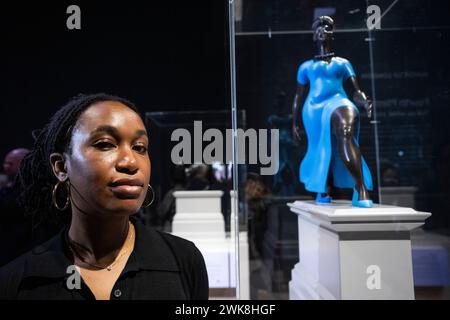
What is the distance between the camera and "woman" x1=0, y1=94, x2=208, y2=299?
0.70 metres

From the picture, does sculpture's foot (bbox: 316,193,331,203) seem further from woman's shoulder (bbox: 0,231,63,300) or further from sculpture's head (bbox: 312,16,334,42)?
→ woman's shoulder (bbox: 0,231,63,300)

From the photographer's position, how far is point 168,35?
1.16 meters

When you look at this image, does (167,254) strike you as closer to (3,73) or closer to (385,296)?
(3,73)

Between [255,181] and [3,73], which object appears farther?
[255,181]

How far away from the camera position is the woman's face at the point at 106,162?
2.28 ft

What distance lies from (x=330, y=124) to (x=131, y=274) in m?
1.44

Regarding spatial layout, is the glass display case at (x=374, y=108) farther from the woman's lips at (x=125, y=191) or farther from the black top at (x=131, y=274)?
the woman's lips at (x=125, y=191)

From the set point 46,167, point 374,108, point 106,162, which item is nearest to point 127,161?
point 106,162

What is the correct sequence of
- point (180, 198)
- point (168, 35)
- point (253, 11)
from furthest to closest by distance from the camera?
point (253, 11) < point (180, 198) < point (168, 35)

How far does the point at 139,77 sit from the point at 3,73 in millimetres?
458

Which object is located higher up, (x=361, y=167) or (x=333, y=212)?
(x=361, y=167)

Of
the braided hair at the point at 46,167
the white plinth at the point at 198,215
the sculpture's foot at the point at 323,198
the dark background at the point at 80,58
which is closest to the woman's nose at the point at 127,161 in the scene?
the braided hair at the point at 46,167

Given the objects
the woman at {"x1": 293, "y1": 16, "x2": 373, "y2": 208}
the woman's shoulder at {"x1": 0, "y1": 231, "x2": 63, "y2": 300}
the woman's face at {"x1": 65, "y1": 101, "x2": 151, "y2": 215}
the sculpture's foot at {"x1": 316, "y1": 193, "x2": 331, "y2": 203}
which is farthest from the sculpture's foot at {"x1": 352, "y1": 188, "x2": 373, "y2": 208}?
the woman's shoulder at {"x1": 0, "y1": 231, "x2": 63, "y2": 300}

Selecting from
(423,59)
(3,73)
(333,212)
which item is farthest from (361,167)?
(3,73)
